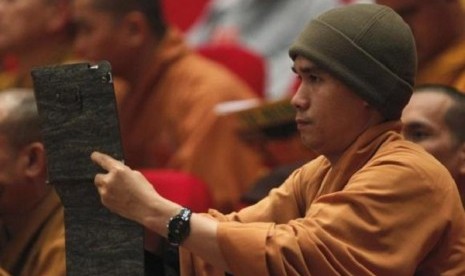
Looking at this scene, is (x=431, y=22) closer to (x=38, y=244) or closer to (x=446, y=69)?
(x=446, y=69)

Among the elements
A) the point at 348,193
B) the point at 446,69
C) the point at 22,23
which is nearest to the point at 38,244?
the point at 348,193

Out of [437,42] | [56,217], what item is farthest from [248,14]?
[56,217]

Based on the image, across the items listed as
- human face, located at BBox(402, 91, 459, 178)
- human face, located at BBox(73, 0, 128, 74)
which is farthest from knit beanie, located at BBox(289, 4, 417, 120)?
human face, located at BBox(73, 0, 128, 74)

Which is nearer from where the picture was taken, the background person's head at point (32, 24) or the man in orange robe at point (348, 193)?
the man in orange robe at point (348, 193)

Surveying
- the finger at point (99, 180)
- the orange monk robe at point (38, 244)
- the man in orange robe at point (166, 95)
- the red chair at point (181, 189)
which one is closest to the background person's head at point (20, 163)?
the orange monk robe at point (38, 244)

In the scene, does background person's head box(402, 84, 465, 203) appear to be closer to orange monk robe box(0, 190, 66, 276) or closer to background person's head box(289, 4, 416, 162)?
background person's head box(289, 4, 416, 162)

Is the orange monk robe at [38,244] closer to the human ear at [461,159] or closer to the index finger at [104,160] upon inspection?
the index finger at [104,160]

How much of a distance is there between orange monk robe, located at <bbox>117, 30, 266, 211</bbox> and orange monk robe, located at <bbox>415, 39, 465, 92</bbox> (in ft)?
2.53

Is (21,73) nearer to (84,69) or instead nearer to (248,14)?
(248,14)

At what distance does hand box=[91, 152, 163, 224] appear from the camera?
2484 mm

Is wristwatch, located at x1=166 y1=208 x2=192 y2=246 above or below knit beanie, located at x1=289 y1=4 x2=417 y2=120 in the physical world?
below

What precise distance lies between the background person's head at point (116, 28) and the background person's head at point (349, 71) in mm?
2212

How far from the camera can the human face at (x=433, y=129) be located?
10.4 ft

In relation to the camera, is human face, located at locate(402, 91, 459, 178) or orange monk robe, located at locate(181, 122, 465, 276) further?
human face, located at locate(402, 91, 459, 178)
